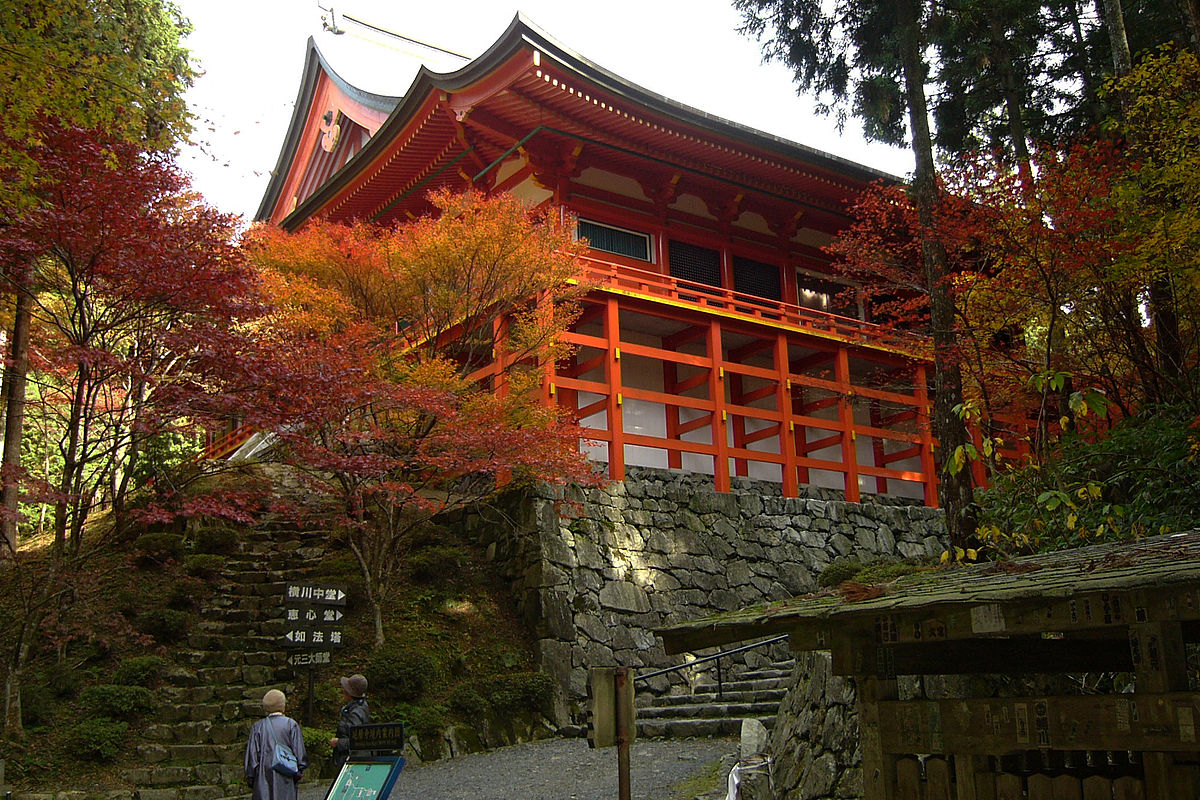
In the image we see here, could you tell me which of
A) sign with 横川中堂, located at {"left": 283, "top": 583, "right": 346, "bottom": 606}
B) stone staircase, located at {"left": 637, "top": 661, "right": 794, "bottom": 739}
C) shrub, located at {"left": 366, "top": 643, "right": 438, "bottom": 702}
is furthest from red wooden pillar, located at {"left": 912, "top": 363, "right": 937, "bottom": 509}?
sign with 横川中堂, located at {"left": 283, "top": 583, "right": 346, "bottom": 606}

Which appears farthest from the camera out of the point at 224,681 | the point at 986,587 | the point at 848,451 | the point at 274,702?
the point at 848,451

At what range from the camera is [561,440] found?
13.5 metres

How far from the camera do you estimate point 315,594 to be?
10898 mm

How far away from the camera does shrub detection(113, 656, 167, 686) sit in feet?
37.6

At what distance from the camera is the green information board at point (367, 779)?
6676mm

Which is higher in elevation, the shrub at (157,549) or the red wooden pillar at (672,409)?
the red wooden pillar at (672,409)

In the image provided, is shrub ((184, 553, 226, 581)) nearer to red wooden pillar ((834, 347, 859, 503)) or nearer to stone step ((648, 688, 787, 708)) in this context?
stone step ((648, 688, 787, 708))

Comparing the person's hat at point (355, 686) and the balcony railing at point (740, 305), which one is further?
the balcony railing at point (740, 305)

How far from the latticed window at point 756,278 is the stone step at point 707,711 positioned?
9.22 meters

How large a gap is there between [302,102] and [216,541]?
1323 centimetres

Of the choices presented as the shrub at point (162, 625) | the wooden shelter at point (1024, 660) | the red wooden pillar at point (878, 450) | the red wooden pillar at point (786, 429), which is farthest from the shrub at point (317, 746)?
the red wooden pillar at point (878, 450)

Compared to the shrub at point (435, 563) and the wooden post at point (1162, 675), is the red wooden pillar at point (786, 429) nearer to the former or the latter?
the shrub at point (435, 563)

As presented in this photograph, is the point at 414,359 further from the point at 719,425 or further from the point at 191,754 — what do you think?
the point at 191,754

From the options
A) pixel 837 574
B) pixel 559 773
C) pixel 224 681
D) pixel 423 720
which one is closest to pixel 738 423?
pixel 837 574
